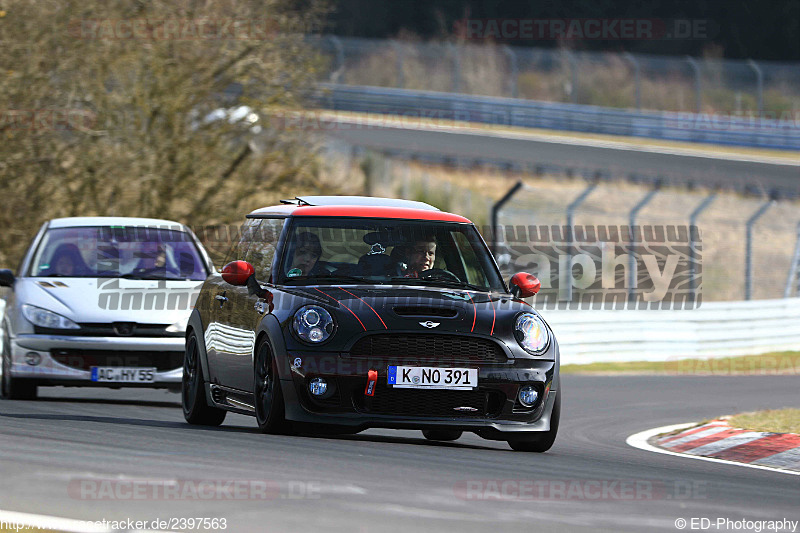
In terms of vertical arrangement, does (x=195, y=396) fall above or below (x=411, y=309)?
below

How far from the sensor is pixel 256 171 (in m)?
23.0

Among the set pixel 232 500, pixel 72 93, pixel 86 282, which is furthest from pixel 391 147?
pixel 232 500

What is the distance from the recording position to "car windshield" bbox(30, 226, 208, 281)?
12688mm

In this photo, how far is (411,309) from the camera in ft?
27.8

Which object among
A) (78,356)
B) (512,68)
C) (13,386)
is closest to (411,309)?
(78,356)

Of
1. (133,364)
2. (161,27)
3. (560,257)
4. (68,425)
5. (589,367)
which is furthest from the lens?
(560,257)

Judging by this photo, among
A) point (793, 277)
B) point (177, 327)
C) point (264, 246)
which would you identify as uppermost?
point (264, 246)

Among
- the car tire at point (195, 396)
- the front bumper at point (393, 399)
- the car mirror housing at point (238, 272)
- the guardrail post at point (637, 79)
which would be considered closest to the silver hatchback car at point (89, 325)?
the car tire at point (195, 396)

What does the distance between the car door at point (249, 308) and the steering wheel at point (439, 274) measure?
1.00 meters

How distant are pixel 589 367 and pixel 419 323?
12067 mm

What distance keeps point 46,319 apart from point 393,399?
14.9 ft

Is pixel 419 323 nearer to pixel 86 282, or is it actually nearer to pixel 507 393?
pixel 507 393

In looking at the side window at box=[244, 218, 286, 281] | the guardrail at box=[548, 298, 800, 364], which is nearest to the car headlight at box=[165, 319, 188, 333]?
the side window at box=[244, 218, 286, 281]

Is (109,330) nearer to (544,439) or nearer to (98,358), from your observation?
(98,358)
